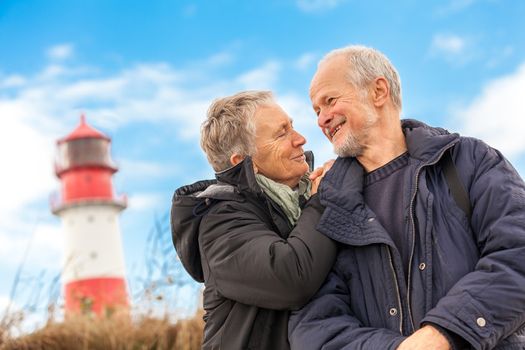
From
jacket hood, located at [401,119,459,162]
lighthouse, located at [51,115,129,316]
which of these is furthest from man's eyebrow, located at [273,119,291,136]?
lighthouse, located at [51,115,129,316]

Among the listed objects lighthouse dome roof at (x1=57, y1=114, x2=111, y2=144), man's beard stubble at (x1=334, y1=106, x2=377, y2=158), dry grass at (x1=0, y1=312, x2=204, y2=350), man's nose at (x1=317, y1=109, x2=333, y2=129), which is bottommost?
dry grass at (x1=0, y1=312, x2=204, y2=350)

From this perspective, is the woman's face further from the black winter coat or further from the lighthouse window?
the lighthouse window

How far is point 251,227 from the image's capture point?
9.53ft

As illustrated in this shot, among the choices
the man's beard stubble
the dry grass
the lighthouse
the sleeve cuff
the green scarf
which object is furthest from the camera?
the lighthouse

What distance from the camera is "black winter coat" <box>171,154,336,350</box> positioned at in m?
2.70

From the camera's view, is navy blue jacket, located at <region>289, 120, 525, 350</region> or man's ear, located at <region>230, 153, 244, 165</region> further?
man's ear, located at <region>230, 153, 244, 165</region>

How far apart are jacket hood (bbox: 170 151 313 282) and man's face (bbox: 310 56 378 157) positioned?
34 centimetres

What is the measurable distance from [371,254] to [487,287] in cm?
41

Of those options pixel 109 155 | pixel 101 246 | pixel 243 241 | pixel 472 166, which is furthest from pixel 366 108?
pixel 109 155

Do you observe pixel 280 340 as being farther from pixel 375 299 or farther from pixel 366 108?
pixel 366 108

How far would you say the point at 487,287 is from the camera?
250 centimetres

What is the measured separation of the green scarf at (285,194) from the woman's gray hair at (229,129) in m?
0.14

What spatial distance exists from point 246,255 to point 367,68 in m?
0.83

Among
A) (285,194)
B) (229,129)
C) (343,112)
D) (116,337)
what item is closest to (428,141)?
(343,112)
